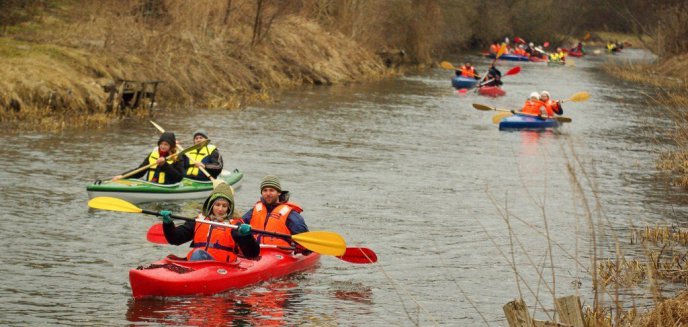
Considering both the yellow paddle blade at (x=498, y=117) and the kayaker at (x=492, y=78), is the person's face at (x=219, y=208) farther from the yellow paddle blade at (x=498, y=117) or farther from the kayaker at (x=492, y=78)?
the kayaker at (x=492, y=78)

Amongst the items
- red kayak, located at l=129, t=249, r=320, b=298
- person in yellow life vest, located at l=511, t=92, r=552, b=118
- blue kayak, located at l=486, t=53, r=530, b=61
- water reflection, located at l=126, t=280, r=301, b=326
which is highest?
blue kayak, located at l=486, t=53, r=530, b=61

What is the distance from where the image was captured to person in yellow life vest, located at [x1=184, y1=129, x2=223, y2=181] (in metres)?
15.3

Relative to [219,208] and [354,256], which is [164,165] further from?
[219,208]

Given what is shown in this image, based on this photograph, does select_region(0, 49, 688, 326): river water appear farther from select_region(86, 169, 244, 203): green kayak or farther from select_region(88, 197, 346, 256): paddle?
select_region(88, 197, 346, 256): paddle

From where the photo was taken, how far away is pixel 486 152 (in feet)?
70.5

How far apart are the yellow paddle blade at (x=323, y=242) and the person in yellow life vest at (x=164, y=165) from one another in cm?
466

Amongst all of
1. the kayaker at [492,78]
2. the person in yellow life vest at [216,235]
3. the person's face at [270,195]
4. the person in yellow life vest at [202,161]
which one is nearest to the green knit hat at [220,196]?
the person in yellow life vest at [216,235]

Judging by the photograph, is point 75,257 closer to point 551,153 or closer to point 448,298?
point 448,298

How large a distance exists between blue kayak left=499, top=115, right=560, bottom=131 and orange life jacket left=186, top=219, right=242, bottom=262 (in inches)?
631

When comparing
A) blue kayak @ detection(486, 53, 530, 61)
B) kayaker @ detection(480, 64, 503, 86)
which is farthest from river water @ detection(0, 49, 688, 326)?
blue kayak @ detection(486, 53, 530, 61)

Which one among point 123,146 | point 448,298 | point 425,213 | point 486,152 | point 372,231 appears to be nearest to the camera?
point 448,298

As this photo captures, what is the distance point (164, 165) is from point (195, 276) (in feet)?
17.1

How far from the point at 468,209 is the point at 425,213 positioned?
26.5 inches

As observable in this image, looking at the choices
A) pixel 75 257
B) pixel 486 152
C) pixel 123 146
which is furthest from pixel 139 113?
pixel 75 257
